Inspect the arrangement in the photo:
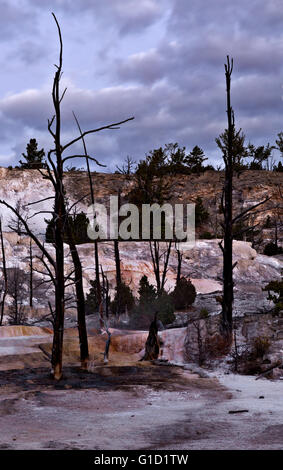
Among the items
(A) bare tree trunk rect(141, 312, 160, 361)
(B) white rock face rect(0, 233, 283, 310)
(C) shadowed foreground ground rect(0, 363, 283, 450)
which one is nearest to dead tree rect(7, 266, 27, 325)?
(B) white rock face rect(0, 233, 283, 310)

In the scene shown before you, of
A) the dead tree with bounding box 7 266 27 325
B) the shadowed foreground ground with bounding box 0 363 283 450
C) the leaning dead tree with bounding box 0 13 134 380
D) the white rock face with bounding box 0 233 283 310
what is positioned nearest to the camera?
the shadowed foreground ground with bounding box 0 363 283 450

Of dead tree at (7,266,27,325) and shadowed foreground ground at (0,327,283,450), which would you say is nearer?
shadowed foreground ground at (0,327,283,450)

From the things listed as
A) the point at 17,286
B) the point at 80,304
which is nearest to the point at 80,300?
the point at 80,304

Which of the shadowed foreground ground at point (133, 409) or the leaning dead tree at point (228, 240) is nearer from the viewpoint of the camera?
the shadowed foreground ground at point (133, 409)

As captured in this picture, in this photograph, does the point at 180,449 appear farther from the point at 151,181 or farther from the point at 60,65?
the point at 151,181

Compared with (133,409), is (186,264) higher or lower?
higher

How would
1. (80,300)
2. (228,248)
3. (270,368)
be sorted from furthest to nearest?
(228,248)
(80,300)
(270,368)

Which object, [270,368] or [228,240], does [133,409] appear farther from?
[228,240]

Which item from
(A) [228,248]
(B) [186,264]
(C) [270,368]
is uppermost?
(A) [228,248]

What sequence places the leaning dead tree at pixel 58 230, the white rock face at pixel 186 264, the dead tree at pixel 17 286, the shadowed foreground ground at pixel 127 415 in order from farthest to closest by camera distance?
1. the white rock face at pixel 186 264
2. the dead tree at pixel 17 286
3. the leaning dead tree at pixel 58 230
4. the shadowed foreground ground at pixel 127 415

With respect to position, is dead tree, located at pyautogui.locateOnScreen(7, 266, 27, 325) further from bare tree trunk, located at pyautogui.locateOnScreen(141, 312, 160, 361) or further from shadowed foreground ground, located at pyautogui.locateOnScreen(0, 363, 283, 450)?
shadowed foreground ground, located at pyautogui.locateOnScreen(0, 363, 283, 450)

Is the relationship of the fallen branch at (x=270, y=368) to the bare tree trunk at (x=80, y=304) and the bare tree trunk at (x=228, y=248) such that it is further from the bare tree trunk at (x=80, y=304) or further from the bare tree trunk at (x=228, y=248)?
the bare tree trunk at (x=80, y=304)

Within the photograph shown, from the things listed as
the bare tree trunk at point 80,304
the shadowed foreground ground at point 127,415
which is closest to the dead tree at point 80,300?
the bare tree trunk at point 80,304

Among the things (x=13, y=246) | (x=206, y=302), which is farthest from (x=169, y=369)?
(x=13, y=246)
